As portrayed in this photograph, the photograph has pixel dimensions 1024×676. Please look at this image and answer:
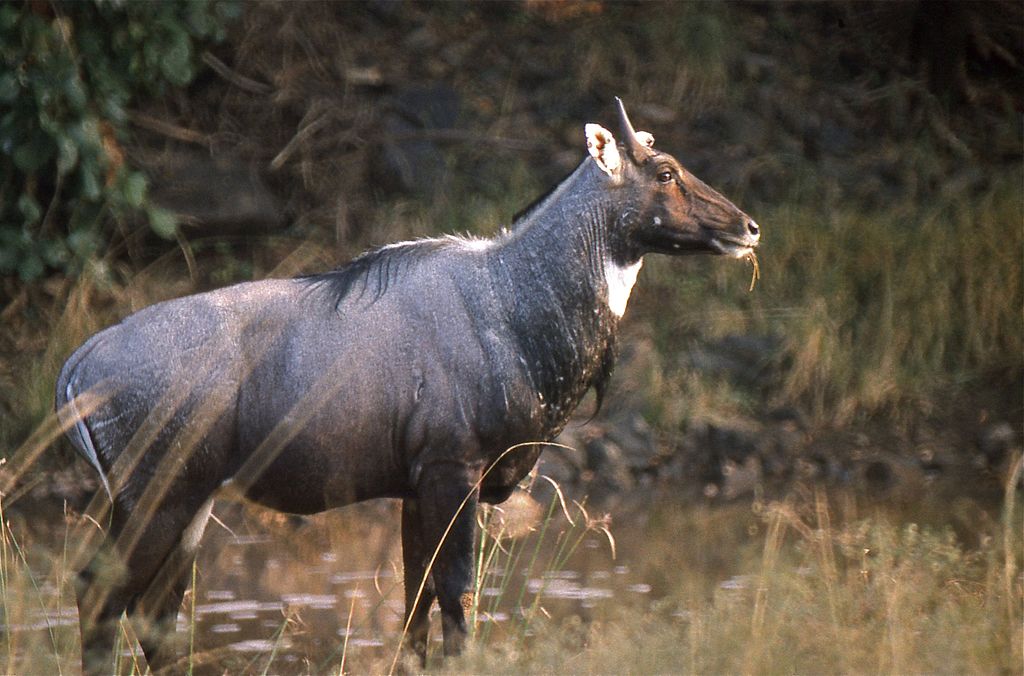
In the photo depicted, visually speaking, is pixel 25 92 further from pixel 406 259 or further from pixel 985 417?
pixel 985 417

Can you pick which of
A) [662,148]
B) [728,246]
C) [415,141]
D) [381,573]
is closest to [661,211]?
[728,246]

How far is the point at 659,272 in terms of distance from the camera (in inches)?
452

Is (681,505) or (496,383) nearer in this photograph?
(496,383)

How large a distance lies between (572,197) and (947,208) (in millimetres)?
6160

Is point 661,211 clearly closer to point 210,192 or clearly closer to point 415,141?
point 210,192

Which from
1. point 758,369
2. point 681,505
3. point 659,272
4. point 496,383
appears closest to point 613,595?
point 496,383

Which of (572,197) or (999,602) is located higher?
(572,197)

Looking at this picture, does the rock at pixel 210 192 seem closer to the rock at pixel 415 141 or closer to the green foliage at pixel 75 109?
the green foliage at pixel 75 109

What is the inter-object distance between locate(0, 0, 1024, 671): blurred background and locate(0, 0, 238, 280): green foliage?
0.02 m

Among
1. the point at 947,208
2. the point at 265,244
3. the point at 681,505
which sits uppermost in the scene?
the point at 947,208

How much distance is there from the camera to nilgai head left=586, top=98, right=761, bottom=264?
610 cm

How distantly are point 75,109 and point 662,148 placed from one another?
443 centimetres

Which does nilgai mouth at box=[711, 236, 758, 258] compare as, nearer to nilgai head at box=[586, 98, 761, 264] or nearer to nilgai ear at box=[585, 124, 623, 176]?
nilgai head at box=[586, 98, 761, 264]

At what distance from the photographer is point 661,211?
240 inches
